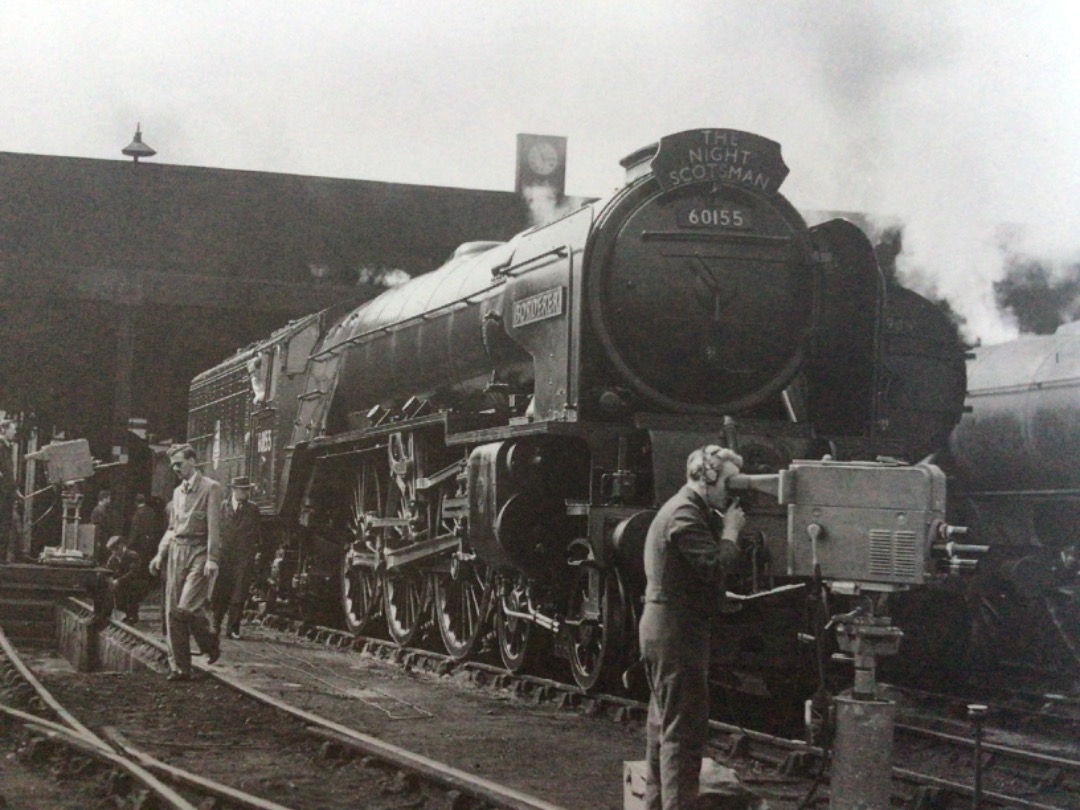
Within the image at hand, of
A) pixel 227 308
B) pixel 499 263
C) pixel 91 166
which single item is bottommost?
pixel 499 263

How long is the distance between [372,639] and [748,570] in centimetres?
618

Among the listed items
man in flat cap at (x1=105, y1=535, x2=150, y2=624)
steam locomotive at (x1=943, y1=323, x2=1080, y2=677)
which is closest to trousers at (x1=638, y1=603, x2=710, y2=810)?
steam locomotive at (x1=943, y1=323, x2=1080, y2=677)

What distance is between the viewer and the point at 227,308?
24062mm

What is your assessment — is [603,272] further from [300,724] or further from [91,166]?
[91,166]

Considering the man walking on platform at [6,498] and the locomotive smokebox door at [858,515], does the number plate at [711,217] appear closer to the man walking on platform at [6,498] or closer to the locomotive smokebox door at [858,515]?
the locomotive smokebox door at [858,515]

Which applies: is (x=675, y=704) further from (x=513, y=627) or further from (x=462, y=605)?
(x=462, y=605)

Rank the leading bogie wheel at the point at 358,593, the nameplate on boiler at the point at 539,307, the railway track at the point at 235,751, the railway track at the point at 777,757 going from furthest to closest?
the leading bogie wheel at the point at 358,593 < the nameplate on boiler at the point at 539,307 < the railway track at the point at 777,757 < the railway track at the point at 235,751

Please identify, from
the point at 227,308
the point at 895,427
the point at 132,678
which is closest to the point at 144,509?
the point at 227,308

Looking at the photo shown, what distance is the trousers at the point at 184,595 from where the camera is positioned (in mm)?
10141

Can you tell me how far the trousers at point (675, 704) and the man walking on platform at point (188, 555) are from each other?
17.6ft

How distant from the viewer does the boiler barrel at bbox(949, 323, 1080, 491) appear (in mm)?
11531

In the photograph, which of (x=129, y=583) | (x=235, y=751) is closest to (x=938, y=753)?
(x=235, y=751)

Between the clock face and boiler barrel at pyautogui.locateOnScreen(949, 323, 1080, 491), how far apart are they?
57.4 feet

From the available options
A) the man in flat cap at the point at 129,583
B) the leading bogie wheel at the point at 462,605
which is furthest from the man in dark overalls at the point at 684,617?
the man in flat cap at the point at 129,583
